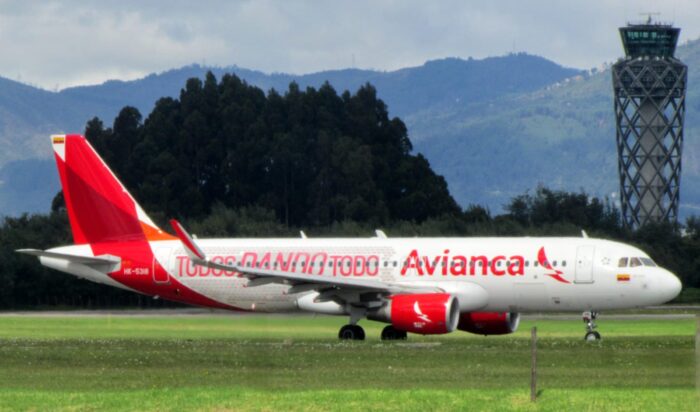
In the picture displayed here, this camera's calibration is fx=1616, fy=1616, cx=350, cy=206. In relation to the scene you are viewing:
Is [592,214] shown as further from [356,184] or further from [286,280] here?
[286,280]

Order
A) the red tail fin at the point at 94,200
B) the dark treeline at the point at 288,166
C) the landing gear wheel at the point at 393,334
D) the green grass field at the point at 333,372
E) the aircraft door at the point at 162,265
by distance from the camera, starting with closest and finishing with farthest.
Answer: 1. the green grass field at the point at 333,372
2. the landing gear wheel at the point at 393,334
3. the aircraft door at the point at 162,265
4. the red tail fin at the point at 94,200
5. the dark treeline at the point at 288,166

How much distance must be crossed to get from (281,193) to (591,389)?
11436cm

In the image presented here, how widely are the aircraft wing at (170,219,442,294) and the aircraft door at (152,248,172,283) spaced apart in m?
5.42

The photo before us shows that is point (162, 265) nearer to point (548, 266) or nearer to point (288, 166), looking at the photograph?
point (548, 266)

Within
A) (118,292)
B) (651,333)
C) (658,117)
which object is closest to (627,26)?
(658,117)

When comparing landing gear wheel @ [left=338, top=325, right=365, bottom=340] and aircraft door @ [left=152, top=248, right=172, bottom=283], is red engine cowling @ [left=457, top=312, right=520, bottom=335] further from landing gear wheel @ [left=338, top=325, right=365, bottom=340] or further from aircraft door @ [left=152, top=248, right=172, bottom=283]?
aircraft door @ [left=152, top=248, right=172, bottom=283]

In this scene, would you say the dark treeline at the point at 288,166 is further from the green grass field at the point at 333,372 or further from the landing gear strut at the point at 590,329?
the green grass field at the point at 333,372

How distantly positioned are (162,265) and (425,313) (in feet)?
37.4

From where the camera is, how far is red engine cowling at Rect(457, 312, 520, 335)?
52.1 metres

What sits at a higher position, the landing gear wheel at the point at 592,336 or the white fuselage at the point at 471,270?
the white fuselage at the point at 471,270

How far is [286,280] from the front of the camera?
4956 cm

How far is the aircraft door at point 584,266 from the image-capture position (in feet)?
165

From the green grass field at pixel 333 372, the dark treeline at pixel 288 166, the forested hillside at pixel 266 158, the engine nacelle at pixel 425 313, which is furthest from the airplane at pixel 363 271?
the forested hillside at pixel 266 158

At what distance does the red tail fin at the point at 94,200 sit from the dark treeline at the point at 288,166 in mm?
60519
